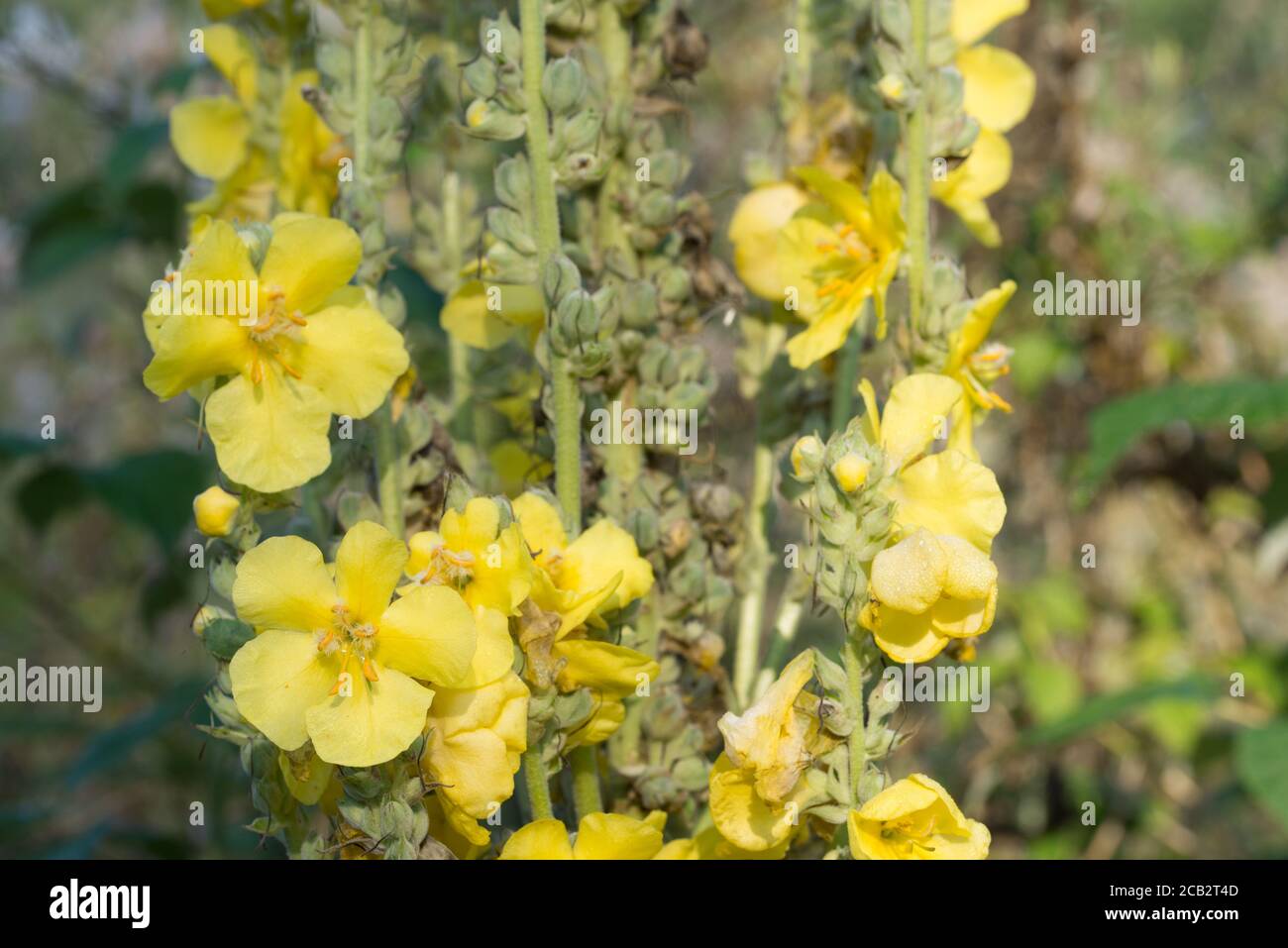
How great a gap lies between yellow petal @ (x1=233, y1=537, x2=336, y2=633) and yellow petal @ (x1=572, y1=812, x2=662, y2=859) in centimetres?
23

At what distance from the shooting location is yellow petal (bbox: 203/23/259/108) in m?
1.57

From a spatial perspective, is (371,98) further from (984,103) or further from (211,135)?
(984,103)

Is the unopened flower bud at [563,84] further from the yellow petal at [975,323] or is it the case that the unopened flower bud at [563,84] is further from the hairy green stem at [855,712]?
the hairy green stem at [855,712]

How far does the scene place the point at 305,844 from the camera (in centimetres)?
109

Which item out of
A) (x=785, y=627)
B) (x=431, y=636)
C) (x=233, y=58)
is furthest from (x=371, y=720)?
(x=233, y=58)

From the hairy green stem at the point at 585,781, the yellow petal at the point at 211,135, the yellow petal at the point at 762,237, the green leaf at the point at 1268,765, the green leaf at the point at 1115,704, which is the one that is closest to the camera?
the hairy green stem at the point at 585,781

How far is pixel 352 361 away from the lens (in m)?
1.15

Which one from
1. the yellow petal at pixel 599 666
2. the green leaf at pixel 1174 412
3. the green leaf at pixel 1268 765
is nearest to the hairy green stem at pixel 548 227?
the yellow petal at pixel 599 666

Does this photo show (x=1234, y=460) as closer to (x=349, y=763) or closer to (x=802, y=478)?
(x=802, y=478)

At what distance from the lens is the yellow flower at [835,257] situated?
1.27 metres

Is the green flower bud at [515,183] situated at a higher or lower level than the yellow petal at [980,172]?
lower

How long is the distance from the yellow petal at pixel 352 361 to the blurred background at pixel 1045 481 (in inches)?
42.3

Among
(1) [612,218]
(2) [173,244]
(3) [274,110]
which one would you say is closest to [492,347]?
(1) [612,218]

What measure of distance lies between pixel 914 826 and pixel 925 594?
0.20m
